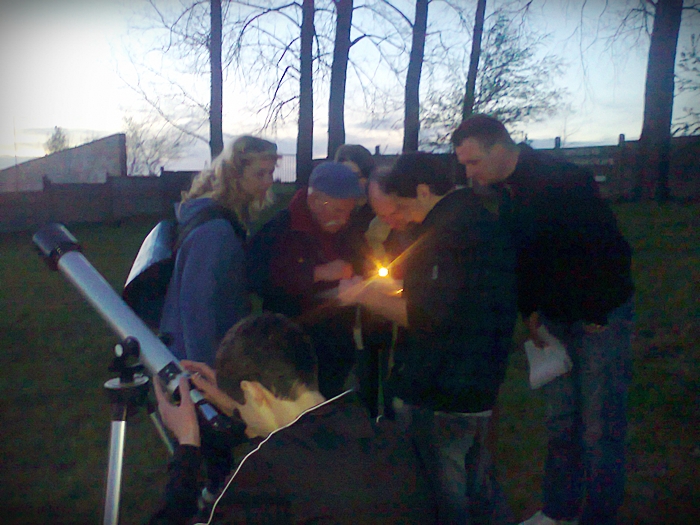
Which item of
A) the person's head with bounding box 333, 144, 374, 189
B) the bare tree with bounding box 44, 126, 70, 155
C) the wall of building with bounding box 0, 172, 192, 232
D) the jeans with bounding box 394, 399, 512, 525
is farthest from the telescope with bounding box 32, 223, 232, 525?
the bare tree with bounding box 44, 126, 70, 155

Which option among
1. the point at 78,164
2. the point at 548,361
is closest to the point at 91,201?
the point at 78,164

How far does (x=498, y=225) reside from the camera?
6.86 feet

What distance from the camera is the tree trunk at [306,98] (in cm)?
1129

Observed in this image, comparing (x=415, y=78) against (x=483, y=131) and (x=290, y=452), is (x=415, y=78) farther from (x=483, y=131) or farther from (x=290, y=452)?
(x=290, y=452)

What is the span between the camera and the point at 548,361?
104 inches

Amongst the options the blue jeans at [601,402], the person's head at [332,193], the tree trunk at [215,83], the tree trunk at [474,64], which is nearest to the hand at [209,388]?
the person's head at [332,193]

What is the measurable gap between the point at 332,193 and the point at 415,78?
26.8 ft

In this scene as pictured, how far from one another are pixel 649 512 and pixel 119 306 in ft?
9.23

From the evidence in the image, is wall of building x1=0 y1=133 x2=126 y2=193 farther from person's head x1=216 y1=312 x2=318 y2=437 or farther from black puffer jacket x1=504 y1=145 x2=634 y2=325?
person's head x1=216 y1=312 x2=318 y2=437

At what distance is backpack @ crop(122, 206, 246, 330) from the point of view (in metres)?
2.09

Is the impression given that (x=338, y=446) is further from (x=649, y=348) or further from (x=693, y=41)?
(x=693, y=41)

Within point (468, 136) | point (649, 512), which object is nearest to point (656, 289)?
point (649, 512)

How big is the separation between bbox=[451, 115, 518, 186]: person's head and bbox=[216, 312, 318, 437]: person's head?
4.28 feet

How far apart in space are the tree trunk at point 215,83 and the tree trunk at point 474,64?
565 centimetres
